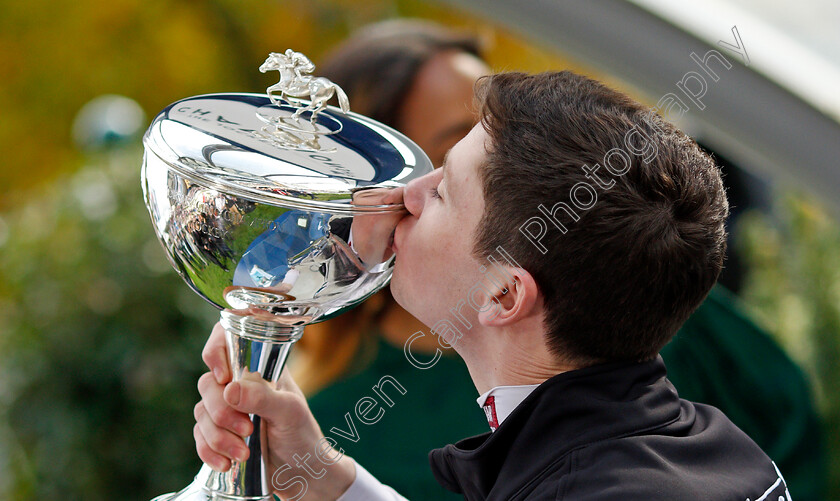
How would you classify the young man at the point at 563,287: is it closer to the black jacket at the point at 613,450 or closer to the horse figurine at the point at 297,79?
the black jacket at the point at 613,450

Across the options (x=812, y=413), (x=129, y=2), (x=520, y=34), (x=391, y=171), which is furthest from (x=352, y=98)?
(x=129, y=2)

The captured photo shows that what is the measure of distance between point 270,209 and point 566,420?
39 cm

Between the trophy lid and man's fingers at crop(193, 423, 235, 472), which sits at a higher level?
the trophy lid

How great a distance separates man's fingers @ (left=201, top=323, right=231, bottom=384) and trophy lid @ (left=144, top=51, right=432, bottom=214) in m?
0.31

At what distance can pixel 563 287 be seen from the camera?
3.24ft

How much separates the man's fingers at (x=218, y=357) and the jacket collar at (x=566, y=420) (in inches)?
12.5

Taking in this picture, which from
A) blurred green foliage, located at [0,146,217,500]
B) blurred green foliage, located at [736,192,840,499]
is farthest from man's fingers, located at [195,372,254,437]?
blurred green foliage, located at [736,192,840,499]

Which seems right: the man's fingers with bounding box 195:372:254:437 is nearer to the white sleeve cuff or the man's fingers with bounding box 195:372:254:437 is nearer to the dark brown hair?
the white sleeve cuff

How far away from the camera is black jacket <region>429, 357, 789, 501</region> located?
2.81 feet

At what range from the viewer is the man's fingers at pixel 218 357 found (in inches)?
43.7

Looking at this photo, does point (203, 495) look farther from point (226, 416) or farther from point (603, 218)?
point (603, 218)

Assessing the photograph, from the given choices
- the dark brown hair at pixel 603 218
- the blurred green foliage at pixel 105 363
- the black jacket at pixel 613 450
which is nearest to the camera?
the black jacket at pixel 613 450

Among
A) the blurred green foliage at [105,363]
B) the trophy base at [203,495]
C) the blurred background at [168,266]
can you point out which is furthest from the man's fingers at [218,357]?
the blurred green foliage at [105,363]

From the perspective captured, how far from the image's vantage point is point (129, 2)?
201 inches
